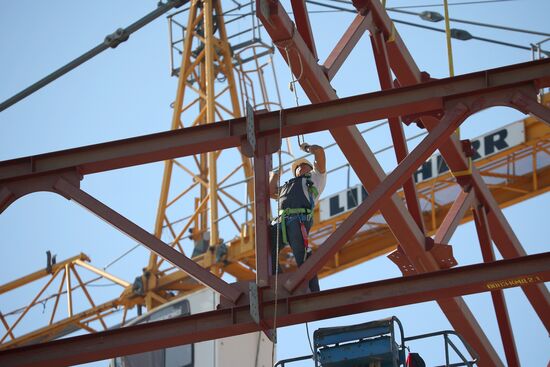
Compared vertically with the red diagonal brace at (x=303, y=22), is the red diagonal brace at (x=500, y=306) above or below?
below

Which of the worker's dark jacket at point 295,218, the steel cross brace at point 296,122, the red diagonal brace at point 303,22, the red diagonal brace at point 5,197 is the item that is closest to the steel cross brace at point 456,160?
the red diagonal brace at point 303,22

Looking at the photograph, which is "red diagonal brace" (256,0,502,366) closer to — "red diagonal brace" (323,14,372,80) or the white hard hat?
"red diagonal brace" (323,14,372,80)

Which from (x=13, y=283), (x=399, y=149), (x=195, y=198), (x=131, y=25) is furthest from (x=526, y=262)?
(x=13, y=283)

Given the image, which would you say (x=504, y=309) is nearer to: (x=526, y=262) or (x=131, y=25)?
(x=526, y=262)

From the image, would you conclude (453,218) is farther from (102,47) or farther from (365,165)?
(102,47)

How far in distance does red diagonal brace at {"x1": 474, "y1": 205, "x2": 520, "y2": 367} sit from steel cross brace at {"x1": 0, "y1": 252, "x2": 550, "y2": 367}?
3.97 metres

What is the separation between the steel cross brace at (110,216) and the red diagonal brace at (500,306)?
188 inches

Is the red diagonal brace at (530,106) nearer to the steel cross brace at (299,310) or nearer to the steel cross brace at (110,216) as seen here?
the steel cross brace at (299,310)

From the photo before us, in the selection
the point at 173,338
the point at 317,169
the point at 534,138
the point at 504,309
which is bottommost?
the point at 173,338

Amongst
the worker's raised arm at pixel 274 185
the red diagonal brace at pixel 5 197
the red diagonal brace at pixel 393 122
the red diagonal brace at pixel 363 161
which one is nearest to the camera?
the red diagonal brace at pixel 5 197

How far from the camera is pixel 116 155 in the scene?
47.3 ft

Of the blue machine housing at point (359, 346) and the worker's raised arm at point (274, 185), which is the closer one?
the blue machine housing at point (359, 346)

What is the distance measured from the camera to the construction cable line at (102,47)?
23309 millimetres

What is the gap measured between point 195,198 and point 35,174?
19.0 m
